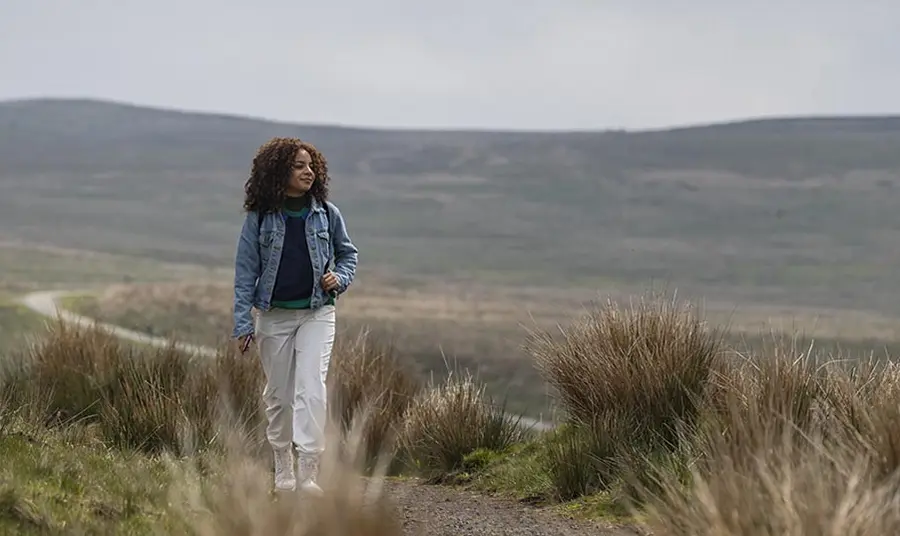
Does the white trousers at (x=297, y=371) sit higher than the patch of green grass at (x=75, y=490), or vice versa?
the white trousers at (x=297, y=371)

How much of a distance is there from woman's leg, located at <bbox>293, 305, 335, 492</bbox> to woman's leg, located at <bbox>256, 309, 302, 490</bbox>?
0.23 ft

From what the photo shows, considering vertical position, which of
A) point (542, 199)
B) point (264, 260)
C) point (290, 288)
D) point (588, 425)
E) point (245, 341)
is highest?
point (264, 260)

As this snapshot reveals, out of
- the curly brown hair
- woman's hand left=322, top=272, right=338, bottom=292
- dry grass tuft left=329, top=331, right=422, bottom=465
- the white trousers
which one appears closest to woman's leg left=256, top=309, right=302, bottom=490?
the white trousers

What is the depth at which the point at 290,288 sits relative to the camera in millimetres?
7078

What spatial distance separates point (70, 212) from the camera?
106812 mm

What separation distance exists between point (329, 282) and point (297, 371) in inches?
19.9

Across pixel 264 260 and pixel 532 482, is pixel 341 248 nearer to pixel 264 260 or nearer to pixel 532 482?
pixel 264 260

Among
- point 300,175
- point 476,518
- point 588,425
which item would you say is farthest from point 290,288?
point 588,425

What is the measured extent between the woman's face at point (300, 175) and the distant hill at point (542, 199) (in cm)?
5470

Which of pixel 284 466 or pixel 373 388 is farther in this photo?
pixel 373 388

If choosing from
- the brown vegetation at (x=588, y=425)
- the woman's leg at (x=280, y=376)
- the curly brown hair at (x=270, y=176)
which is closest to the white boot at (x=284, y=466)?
the woman's leg at (x=280, y=376)

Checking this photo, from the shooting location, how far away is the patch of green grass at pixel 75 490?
576cm

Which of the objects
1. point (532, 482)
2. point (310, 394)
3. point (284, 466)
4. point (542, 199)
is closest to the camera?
point (310, 394)

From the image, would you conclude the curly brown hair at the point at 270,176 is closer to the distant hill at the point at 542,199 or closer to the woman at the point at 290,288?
the woman at the point at 290,288
